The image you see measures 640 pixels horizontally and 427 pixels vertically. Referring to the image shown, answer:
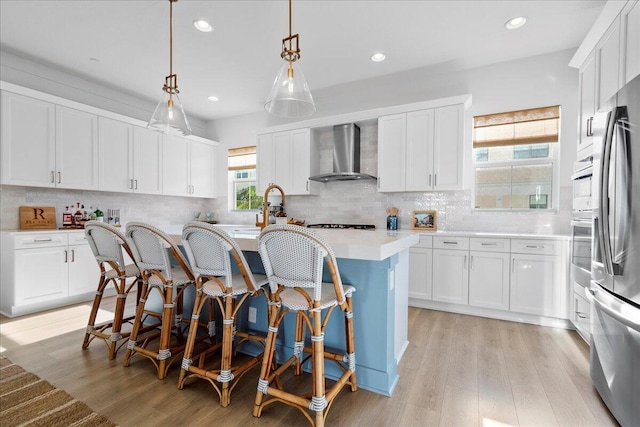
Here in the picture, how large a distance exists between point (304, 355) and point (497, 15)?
11.2 feet

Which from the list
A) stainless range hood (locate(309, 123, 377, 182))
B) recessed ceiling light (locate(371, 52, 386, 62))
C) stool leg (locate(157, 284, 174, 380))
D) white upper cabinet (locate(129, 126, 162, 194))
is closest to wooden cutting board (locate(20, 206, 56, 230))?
white upper cabinet (locate(129, 126, 162, 194))

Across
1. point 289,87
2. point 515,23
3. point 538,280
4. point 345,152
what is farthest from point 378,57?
point 538,280

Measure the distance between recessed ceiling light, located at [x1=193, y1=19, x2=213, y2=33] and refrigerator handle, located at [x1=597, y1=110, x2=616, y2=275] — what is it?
3.25 meters

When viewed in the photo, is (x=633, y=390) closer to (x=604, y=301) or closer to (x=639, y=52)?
(x=604, y=301)

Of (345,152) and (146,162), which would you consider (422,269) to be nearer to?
(345,152)

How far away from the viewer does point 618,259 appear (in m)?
1.57

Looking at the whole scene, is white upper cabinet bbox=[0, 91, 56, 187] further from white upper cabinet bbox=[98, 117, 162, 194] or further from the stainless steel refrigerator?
the stainless steel refrigerator

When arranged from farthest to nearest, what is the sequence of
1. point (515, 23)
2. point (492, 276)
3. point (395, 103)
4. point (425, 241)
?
point (395, 103), point (425, 241), point (492, 276), point (515, 23)

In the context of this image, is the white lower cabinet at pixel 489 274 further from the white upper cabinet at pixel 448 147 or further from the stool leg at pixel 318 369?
the stool leg at pixel 318 369

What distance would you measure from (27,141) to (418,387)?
15.4ft

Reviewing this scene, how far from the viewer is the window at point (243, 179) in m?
5.63

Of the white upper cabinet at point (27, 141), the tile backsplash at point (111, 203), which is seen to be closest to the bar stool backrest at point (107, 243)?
the white upper cabinet at point (27, 141)

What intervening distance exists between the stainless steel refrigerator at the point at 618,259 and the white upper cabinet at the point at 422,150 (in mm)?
1778

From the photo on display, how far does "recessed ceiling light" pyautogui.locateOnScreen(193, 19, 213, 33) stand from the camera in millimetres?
2860
